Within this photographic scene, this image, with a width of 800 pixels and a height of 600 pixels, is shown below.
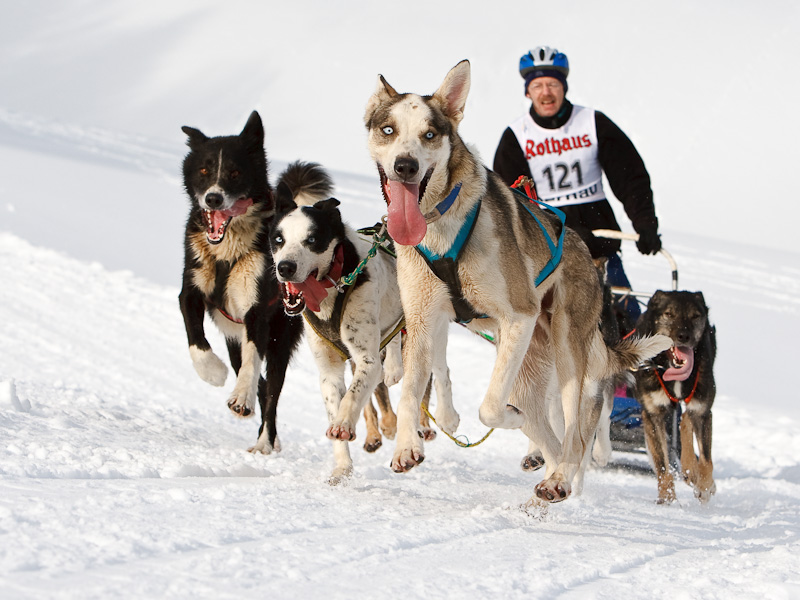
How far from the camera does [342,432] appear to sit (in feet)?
10.8

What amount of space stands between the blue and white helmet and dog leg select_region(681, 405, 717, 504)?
6.33 ft

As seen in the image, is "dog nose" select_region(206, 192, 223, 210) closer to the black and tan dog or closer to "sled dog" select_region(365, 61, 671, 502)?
"sled dog" select_region(365, 61, 671, 502)

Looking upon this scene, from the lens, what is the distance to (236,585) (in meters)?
1.86

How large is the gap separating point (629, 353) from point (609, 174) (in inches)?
46.5

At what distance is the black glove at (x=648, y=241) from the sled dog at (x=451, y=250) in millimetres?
1184

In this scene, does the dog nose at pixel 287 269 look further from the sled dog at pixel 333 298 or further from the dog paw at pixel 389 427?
the dog paw at pixel 389 427

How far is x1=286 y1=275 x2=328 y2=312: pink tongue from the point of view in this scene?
362 cm

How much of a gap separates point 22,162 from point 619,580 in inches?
685

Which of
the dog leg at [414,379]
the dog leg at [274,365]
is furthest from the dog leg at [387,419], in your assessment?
the dog leg at [414,379]

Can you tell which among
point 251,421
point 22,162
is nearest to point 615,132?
point 251,421

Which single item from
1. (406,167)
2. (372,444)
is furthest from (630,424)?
(406,167)

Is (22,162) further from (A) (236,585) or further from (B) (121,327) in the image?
(A) (236,585)

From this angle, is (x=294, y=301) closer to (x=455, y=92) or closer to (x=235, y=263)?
(x=235, y=263)

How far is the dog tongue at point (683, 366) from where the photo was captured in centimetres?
470
